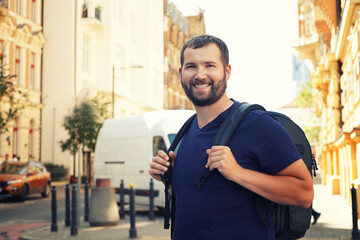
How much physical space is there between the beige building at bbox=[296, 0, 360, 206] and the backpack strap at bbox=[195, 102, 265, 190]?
11128 millimetres

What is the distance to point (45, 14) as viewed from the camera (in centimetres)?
4056

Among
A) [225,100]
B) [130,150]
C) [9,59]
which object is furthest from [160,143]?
[9,59]

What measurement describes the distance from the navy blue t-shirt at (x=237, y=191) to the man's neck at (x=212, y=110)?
0.50 ft

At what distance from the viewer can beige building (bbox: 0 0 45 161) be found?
33000 millimetres

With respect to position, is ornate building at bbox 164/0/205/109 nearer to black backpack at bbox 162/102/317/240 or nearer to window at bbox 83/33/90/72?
window at bbox 83/33/90/72

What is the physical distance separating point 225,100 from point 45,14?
3963 cm

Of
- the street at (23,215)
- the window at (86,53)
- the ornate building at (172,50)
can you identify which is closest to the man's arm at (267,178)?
the street at (23,215)

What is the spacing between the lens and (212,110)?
2.75 metres

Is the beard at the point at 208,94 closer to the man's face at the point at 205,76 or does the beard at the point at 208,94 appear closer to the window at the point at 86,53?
the man's face at the point at 205,76

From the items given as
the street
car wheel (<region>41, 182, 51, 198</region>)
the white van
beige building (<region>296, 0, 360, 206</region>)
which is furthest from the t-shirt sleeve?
car wheel (<region>41, 182, 51, 198</region>)

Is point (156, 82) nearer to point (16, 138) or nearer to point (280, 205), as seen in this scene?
point (16, 138)

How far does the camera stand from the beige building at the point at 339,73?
51.7ft

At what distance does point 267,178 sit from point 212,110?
1.49 ft

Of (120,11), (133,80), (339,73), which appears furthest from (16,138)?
(339,73)
